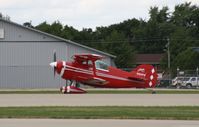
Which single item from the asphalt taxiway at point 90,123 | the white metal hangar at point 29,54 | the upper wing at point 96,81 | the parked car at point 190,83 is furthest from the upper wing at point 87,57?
the asphalt taxiway at point 90,123

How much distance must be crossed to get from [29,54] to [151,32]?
69933 millimetres

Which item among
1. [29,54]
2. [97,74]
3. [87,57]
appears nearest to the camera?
[87,57]

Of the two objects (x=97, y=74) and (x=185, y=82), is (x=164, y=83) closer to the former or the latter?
(x=185, y=82)

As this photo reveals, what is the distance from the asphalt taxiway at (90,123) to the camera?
15.4m

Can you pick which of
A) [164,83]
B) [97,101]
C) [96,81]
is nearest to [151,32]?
[164,83]

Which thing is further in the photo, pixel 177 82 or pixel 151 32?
pixel 151 32

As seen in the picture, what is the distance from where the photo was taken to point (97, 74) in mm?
40531

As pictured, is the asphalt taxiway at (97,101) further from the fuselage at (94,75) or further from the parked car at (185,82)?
the parked car at (185,82)

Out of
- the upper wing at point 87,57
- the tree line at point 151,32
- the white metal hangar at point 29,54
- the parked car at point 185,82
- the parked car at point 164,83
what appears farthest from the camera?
the tree line at point 151,32

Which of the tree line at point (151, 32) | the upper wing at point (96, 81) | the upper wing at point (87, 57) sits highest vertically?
the tree line at point (151, 32)

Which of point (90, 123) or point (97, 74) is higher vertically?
point (97, 74)

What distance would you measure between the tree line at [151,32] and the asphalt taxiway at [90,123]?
285 feet

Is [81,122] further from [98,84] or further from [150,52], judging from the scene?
[150,52]

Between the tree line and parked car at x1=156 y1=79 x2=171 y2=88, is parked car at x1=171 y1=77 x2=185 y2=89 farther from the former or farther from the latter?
the tree line
